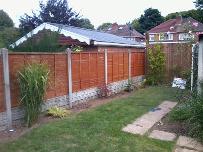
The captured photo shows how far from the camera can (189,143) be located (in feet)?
19.1

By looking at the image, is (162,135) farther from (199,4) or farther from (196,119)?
(199,4)

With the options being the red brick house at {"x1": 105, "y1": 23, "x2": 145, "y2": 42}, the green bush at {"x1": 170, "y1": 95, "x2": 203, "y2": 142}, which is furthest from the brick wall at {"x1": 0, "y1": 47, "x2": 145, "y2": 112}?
the red brick house at {"x1": 105, "y1": 23, "x2": 145, "y2": 42}

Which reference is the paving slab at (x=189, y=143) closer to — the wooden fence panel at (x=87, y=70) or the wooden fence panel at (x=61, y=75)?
the wooden fence panel at (x=61, y=75)

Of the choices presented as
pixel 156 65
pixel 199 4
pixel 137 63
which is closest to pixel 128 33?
pixel 199 4

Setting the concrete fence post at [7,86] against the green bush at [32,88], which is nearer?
the concrete fence post at [7,86]

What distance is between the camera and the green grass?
17.7 ft

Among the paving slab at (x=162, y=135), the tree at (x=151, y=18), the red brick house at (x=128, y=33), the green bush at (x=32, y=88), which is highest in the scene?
the tree at (x=151, y=18)

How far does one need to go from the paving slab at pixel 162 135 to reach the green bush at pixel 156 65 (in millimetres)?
8151

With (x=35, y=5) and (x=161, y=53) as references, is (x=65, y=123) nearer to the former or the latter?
(x=161, y=53)

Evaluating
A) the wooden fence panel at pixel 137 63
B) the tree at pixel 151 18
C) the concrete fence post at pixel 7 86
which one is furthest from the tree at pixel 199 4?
the concrete fence post at pixel 7 86

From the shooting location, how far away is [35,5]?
1209 inches

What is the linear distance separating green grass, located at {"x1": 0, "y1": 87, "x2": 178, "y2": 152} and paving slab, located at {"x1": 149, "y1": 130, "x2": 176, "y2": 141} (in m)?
0.25

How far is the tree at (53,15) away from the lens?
29.1 m

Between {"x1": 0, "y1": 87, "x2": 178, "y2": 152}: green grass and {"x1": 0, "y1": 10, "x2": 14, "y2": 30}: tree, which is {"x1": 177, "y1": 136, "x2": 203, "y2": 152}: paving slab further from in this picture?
{"x1": 0, "y1": 10, "x2": 14, "y2": 30}: tree
